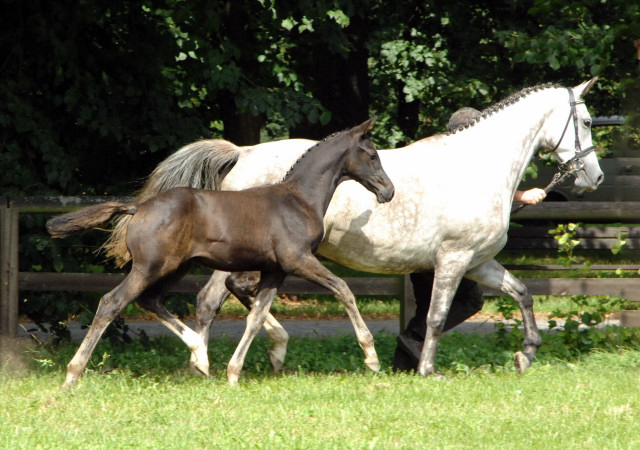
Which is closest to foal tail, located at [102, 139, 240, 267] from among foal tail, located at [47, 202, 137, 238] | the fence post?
foal tail, located at [47, 202, 137, 238]

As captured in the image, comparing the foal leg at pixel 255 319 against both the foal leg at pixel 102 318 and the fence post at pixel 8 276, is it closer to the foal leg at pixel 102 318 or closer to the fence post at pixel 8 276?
the foal leg at pixel 102 318

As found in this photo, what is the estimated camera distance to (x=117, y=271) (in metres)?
9.09

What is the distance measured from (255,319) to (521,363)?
2.15 meters

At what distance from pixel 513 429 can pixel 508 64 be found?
11359 mm

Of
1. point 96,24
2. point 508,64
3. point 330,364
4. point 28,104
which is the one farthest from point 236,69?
point 508,64

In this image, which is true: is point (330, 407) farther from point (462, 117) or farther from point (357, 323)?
point (462, 117)

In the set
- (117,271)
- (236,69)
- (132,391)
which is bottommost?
(117,271)

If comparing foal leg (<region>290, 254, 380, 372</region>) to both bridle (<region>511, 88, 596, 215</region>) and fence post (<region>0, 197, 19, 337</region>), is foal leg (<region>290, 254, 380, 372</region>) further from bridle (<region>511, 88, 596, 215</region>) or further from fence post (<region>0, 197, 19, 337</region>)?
fence post (<region>0, 197, 19, 337</region>)

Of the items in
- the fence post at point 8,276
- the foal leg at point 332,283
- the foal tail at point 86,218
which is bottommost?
the fence post at point 8,276

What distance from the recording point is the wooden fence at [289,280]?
8.05 metres

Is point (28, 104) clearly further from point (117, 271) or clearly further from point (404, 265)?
point (404, 265)

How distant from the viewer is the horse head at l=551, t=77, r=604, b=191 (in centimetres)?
725

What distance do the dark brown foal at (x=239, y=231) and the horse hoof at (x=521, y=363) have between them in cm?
127

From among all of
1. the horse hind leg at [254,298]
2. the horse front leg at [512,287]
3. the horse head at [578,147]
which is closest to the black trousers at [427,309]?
the horse front leg at [512,287]
